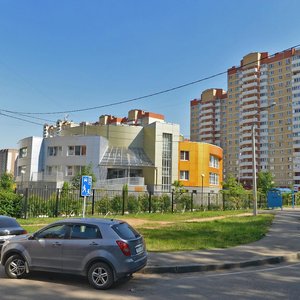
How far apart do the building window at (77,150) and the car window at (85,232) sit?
49.0 metres

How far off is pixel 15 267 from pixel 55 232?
1.22 m

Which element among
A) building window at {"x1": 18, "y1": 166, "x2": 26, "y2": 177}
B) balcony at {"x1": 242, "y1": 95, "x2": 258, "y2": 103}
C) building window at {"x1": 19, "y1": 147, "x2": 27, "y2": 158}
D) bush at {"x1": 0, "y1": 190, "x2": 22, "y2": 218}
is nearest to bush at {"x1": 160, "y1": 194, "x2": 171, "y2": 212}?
bush at {"x1": 0, "y1": 190, "x2": 22, "y2": 218}

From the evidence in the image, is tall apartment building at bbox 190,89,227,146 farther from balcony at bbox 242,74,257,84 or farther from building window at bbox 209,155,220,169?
building window at bbox 209,155,220,169

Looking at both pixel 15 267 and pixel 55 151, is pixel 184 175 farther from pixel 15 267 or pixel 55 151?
pixel 15 267

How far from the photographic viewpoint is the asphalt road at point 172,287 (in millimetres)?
7453

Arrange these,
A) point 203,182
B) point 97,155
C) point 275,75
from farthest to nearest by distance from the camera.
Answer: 1. point 275,75
2. point 203,182
3. point 97,155

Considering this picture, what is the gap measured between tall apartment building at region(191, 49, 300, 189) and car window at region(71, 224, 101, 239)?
333 ft

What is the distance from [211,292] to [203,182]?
53.9 metres

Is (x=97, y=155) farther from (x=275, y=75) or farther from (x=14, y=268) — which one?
(x=275, y=75)

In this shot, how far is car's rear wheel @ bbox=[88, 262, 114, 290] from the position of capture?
26.1 ft

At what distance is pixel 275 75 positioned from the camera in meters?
114

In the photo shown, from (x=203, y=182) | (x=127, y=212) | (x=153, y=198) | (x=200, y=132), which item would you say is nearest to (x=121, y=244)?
(x=127, y=212)

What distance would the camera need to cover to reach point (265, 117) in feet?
386

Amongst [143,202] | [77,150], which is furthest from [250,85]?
[143,202]
